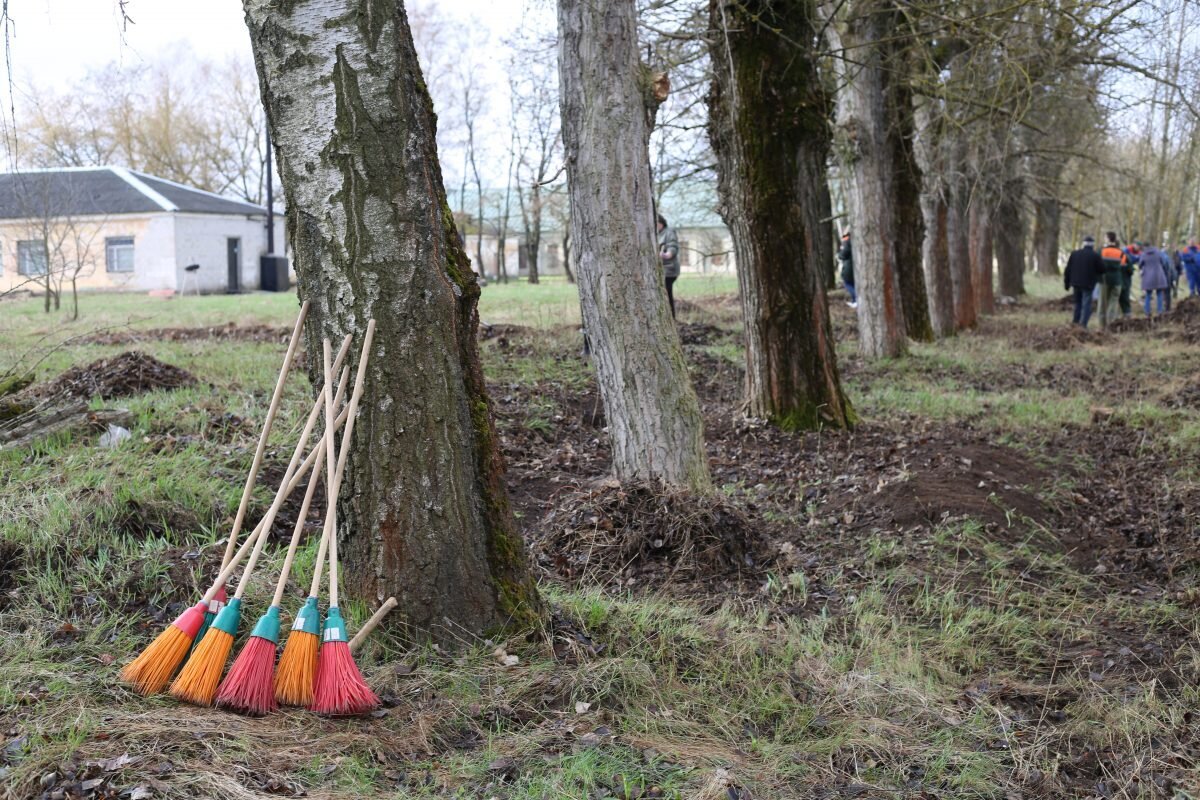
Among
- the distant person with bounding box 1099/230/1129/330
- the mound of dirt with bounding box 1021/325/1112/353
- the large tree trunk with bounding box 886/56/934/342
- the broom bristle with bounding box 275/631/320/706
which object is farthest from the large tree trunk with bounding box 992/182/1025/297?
the broom bristle with bounding box 275/631/320/706

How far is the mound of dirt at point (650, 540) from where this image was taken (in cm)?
539

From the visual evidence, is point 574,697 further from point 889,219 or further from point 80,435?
point 889,219

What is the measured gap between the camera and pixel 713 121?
9.45m

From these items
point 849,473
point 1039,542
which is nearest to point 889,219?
point 849,473

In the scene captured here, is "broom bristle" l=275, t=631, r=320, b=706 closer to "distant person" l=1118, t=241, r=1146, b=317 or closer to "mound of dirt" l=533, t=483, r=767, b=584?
"mound of dirt" l=533, t=483, r=767, b=584

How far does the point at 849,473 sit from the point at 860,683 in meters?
3.73

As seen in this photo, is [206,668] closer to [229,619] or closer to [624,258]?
[229,619]

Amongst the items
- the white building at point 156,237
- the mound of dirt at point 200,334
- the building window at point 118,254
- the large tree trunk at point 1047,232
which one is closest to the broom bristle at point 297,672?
the mound of dirt at point 200,334

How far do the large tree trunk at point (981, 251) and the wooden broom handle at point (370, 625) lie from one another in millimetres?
21177

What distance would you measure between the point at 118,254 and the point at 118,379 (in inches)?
1274

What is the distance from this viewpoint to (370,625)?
145 inches

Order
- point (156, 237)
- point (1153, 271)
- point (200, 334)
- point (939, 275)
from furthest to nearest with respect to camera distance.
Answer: point (156, 237) → point (1153, 271) → point (939, 275) → point (200, 334)

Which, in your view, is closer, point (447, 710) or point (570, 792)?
point (570, 792)

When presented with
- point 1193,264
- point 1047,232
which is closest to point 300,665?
point 1193,264
